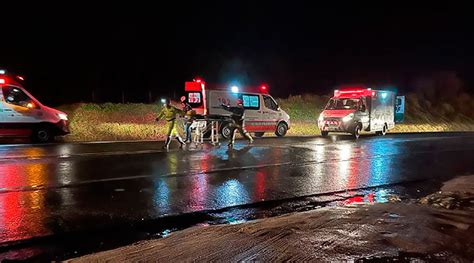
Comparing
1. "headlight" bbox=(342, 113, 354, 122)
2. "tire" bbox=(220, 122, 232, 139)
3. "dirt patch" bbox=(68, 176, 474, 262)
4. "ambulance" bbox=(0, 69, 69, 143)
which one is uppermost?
"ambulance" bbox=(0, 69, 69, 143)

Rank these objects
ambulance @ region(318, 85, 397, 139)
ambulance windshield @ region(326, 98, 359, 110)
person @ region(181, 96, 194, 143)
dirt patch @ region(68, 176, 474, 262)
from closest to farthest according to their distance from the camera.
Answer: dirt patch @ region(68, 176, 474, 262), person @ region(181, 96, 194, 143), ambulance @ region(318, 85, 397, 139), ambulance windshield @ region(326, 98, 359, 110)

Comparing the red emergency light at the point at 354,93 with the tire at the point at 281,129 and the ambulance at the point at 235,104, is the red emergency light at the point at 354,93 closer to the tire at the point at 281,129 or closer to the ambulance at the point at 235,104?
the ambulance at the point at 235,104

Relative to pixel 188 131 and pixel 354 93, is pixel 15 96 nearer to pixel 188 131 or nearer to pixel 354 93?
pixel 188 131

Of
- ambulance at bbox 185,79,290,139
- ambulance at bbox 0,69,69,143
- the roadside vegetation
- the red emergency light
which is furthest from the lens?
the red emergency light

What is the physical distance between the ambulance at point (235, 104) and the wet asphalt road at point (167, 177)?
3.71 m

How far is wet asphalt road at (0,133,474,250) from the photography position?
6.31 metres

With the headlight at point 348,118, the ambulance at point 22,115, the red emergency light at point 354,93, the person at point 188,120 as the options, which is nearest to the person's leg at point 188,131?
the person at point 188,120

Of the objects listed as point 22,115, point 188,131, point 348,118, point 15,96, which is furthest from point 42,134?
point 348,118

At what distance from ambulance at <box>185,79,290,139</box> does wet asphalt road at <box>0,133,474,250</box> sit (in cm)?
371

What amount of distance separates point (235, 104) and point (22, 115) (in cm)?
845

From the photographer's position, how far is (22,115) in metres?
16.0

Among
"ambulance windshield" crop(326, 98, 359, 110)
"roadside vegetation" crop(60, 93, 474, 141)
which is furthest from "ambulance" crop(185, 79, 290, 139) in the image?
"roadside vegetation" crop(60, 93, 474, 141)

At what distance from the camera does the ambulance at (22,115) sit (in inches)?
620

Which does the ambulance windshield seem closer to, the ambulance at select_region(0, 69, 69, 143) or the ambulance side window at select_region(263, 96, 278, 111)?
the ambulance side window at select_region(263, 96, 278, 111)
